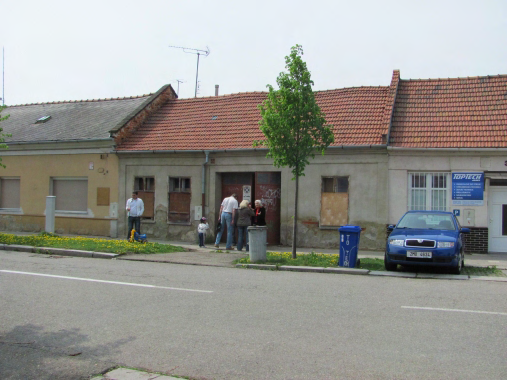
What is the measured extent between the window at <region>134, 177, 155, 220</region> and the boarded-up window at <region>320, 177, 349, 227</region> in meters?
6.46

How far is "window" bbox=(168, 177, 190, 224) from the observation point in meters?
19.2

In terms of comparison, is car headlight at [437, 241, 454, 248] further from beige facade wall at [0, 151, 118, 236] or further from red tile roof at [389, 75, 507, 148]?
beige facade wall at [0, 151, 118, 236]

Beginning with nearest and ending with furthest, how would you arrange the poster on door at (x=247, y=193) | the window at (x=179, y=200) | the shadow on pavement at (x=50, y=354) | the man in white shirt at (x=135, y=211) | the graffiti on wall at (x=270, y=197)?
the shadow on pavement at (x=50, y=354) < the man in white shirt at (x=135, y=211) < the graffiti on wall at (x=270, y=197) < the poster on door at (x=247, y=193) < the window at (x=179, y=200)

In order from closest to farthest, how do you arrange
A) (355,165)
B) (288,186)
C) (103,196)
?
(355,165) < (288,186) < (103,196)

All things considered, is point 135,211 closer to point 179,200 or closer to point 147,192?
point 179,200

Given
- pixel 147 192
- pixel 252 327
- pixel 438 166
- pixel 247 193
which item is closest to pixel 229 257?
pixel 247 193

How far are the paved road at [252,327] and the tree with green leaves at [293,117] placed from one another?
12.8ft

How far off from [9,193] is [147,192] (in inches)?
279

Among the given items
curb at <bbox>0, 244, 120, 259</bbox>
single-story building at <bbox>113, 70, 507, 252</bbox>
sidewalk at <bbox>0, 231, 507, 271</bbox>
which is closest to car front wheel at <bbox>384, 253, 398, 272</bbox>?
sidewalk at <bbox>0, 231, 507, 271</bbox>

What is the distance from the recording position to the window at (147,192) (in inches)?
779

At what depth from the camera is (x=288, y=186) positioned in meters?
17.7

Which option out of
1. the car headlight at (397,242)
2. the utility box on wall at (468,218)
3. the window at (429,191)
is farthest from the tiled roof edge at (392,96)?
the car headlight at (397,242)

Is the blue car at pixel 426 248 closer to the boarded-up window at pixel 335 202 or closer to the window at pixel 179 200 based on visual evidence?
the boarded-up window at pixel 335 202

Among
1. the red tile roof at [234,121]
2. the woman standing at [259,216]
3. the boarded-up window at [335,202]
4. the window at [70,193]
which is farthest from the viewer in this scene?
the window at [70,193]
